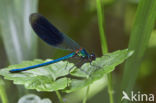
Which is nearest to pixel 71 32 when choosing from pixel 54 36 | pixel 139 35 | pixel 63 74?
pixel 54 36

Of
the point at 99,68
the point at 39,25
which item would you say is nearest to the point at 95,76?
the point at 99,68

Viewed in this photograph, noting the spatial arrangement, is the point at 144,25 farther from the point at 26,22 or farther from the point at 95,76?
the point at 26,22

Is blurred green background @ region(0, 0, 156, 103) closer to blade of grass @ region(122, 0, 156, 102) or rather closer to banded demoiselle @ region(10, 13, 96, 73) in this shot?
banded demoiselle @ region(10, 13, 96, 73)

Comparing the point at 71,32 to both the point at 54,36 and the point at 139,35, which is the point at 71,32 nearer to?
the point at 54,36

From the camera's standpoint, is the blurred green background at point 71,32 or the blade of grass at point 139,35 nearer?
the blade of grass at point 139,35

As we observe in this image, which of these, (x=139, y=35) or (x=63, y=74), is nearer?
(x=63, y=74)

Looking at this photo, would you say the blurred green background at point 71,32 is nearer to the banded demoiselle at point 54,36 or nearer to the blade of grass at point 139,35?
the banded demoiselle at point 54,36

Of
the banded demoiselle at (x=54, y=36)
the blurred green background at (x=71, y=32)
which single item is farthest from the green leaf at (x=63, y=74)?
the blurred green background at (x=71, y=32)
